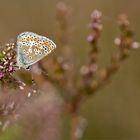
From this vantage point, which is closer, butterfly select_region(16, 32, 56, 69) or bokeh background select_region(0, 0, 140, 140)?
butterfly select_region(16, 32, 56, 69)

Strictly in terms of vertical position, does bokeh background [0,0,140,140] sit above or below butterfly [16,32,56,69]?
above

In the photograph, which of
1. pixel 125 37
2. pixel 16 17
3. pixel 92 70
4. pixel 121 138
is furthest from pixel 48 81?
pixel 16 17

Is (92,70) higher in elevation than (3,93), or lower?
higher

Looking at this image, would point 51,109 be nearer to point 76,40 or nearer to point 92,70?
point 92,70

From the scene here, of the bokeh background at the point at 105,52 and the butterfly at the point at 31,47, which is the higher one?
the bokeh background at the point at 105,52
